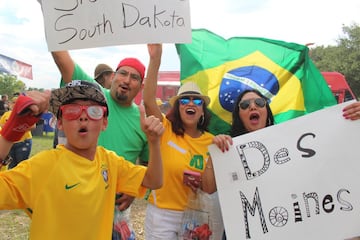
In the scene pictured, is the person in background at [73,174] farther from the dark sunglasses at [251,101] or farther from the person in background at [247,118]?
the dark sunglasses at [251,101]

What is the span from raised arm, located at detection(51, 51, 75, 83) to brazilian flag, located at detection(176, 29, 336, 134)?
1.36 metres

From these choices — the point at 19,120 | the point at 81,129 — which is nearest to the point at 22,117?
the point at 19,120

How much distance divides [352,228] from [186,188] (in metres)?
1.17

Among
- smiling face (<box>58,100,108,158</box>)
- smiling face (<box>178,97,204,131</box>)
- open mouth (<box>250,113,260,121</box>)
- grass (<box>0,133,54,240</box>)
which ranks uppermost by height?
smiling face (<box>178,97,204,131</box>)

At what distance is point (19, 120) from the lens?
5.33ft

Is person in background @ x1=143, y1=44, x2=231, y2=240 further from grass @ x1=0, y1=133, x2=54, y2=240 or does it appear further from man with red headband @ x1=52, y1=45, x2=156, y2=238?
grass @ x1=0, y1=133, x2=54, y2=240

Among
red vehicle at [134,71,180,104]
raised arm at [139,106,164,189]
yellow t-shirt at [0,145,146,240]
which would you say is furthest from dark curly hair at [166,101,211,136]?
red vehicle at [134,71,180,104]

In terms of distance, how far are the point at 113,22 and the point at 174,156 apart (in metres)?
1.08

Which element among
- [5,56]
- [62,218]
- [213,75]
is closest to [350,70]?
[5,56]

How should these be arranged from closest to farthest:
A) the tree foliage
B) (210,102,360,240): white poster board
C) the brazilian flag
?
(210,102,360,240): white poster board → the brazilian flag → the tree foliage

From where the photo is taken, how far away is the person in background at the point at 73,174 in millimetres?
1633

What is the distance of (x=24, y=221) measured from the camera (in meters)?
5.32

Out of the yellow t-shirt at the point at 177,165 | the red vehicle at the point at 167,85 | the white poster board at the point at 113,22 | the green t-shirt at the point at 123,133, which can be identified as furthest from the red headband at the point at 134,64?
the red vehicle at the point at 167,85

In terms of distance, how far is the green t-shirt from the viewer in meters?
2.58
